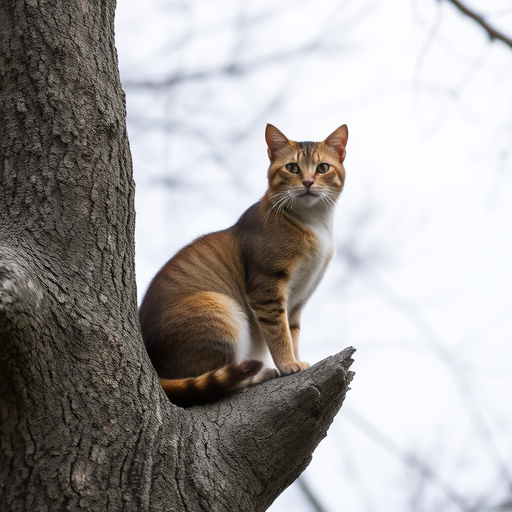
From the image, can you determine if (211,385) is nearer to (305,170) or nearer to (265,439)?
(265,439)

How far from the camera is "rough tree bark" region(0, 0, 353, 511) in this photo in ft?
7.11

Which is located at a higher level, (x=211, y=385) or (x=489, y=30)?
(x=489, y=30)

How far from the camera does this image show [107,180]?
2682mm

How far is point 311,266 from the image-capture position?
4168mm

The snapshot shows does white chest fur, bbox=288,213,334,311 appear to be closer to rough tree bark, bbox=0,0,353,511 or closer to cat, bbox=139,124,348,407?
cat, bbox=139,124,348,407

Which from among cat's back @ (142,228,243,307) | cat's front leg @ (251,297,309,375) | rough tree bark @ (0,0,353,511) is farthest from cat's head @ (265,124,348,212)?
rough tree bark @ (0,0,353,511)

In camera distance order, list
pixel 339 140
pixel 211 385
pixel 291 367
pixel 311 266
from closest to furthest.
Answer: pixel 211 385 → pixel 291 367 → pixel 311 266 → pixel 339 140

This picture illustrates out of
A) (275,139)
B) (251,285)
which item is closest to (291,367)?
(251,285)

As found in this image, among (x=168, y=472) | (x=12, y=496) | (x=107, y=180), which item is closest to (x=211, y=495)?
(x=168, y=472)

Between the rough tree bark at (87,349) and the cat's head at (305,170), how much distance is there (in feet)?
5.49

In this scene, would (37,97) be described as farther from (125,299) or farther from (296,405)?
(296,405)

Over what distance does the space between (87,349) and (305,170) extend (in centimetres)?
247

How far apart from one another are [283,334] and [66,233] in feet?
5.46

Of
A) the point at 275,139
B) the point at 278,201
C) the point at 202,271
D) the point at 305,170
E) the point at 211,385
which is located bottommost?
the point at 211,385
